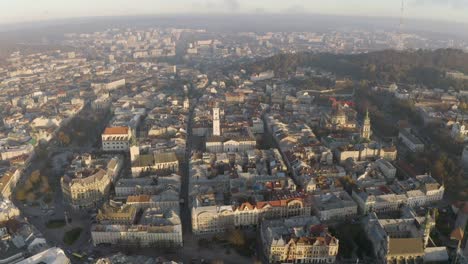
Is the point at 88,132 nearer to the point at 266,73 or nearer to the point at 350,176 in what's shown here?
the point at 350,176

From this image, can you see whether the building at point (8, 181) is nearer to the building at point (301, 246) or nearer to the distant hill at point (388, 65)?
the building at point (301, 246)

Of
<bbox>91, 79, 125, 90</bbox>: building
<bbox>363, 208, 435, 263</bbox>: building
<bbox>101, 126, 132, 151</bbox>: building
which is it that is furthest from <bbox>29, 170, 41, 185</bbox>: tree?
<bbox>91, 79, 125, 90</bbox>: building

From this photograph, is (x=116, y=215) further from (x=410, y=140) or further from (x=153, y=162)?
(x=410, y=140)

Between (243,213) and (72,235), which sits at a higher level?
(243,213)

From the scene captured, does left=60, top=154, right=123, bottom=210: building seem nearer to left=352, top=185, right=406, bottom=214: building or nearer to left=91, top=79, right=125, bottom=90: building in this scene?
left=352, top=185, right=406, bottom=214: building

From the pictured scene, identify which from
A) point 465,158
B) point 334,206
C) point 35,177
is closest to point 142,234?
point 334,206

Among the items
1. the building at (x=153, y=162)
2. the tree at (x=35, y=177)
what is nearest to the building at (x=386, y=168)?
the building at (x=153, y=162)

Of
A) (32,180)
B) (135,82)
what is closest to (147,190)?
(32,180)
